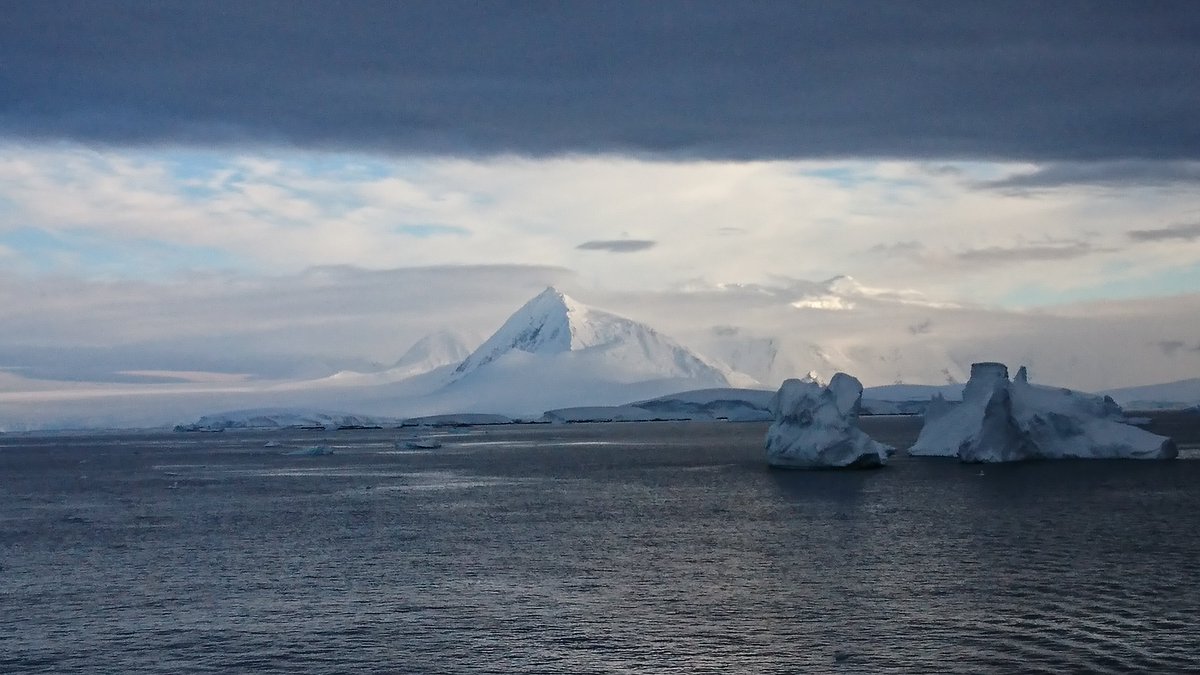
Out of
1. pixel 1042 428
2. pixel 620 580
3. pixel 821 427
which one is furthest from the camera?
pixel 1042 428

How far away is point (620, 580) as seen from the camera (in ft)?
105

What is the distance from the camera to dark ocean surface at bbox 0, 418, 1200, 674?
23.8 metres

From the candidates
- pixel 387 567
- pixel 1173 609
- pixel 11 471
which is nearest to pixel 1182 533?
pixel 1173 609

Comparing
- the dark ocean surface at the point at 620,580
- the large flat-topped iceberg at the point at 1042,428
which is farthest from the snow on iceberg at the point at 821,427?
the large flat-topped iceberg at the point at 1042,428

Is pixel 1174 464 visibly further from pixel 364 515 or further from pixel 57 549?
pixel 57 549

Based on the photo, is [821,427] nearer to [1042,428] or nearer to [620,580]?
[1042,428]

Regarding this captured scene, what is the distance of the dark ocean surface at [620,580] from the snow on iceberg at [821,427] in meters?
5.52

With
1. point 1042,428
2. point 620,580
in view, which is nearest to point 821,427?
point 1042,428

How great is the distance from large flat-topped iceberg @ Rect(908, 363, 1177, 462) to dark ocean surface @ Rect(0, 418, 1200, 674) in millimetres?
8231

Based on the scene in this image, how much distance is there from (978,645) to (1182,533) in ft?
63.2

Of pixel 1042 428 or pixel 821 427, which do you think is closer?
pixel 821 427

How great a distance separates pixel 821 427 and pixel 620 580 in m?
37.8

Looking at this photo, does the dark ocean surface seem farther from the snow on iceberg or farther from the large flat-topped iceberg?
the large flat-topped iceberg

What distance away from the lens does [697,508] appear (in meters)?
51.1
